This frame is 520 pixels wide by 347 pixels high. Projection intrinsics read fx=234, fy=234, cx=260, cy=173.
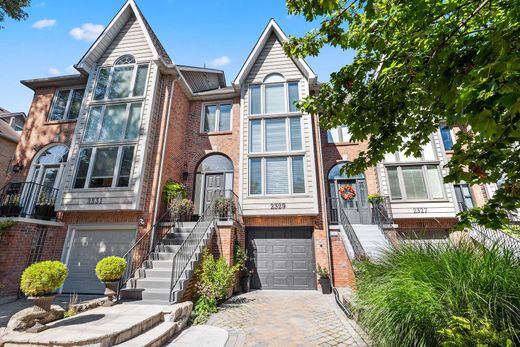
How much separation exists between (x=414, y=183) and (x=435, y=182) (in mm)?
896

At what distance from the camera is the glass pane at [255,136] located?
1105 cm

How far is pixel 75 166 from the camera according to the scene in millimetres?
9648

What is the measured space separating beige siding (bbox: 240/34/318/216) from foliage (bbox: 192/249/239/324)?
119 inches

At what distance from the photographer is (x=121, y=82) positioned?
35.5ft

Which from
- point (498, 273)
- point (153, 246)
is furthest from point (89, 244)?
point (498, 273)

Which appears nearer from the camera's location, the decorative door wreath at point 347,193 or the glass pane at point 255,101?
the glass pane at point 255,101

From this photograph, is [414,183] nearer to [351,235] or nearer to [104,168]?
[351,235]

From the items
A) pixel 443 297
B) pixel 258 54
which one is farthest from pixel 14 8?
pixel 443 297

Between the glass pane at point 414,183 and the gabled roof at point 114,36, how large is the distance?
1276 centimetres

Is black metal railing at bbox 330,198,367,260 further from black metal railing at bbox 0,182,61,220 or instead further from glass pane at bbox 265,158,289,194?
black metal railing at bbox 0,182,61,220

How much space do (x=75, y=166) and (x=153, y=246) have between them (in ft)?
15.8

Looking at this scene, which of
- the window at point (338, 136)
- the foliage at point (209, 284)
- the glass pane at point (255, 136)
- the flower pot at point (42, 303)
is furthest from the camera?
the window at point (338, 136)

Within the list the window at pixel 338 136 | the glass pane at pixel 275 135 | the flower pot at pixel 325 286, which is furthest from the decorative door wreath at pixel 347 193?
the flower pot at pixel 325 286

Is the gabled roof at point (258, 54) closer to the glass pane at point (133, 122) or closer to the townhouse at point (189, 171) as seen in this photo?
the townhouse at point (189, 171)
